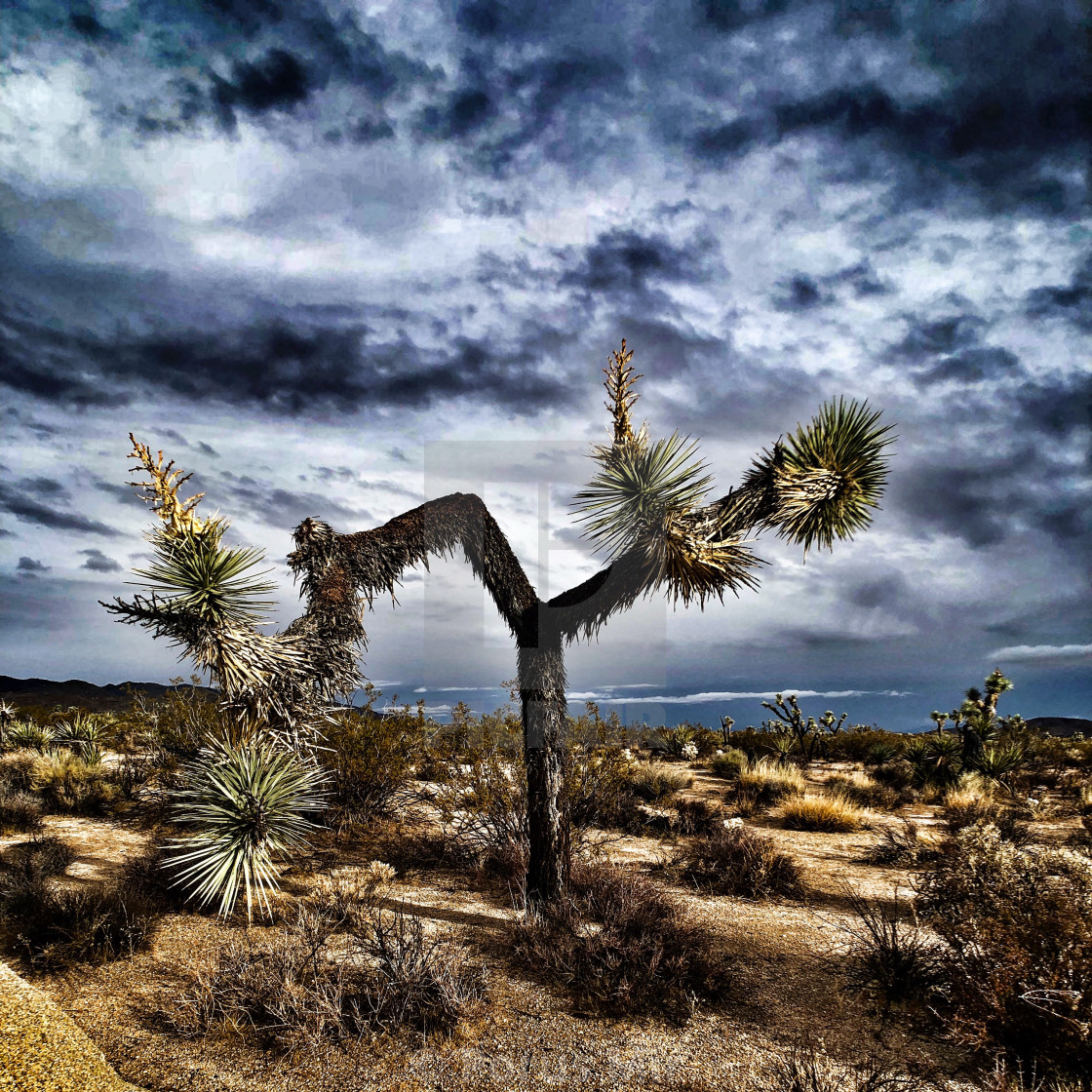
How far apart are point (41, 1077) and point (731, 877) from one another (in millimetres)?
6779

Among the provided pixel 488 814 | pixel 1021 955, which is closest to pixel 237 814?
pixel 488 814

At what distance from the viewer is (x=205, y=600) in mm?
5434

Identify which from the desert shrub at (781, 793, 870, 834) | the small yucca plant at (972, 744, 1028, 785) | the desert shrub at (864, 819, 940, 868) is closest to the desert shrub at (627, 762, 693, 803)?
the desert shrub at (781, 793, 870, 834)

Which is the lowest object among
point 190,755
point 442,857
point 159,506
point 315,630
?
point 442,857

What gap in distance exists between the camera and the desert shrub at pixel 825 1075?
3684 mm

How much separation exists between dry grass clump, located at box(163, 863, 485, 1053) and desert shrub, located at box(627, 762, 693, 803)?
27.1ft

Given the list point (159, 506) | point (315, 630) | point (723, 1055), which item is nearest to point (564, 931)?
point (723, 1055)

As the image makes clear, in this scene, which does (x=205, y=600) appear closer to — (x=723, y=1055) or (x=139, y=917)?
(x=139, y=917)

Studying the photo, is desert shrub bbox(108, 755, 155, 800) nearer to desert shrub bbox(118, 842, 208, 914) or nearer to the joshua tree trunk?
desert shrub bbox(118, 842, 208, 914)

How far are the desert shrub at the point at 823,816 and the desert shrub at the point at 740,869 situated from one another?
114 inches

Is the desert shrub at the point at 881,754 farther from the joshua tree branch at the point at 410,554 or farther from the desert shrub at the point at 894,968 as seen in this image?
the joshua tree branch at the point at 410,554

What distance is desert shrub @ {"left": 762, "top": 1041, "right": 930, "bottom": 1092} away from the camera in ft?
12.1

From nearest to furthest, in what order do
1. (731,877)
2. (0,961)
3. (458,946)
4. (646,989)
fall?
(646,989) → (0,961) → (458,946) → (731,877)

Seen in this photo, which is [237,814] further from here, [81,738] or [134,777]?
[81,738]
